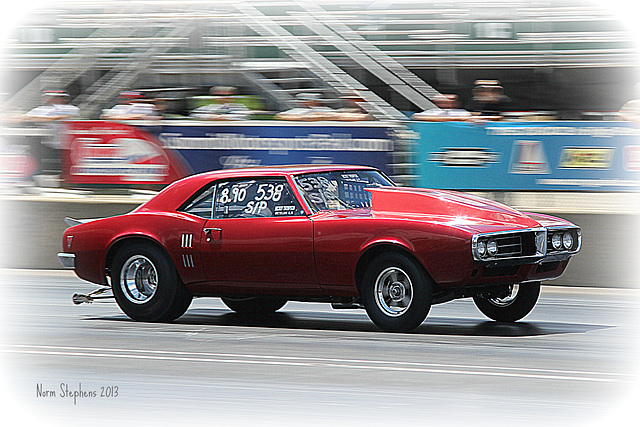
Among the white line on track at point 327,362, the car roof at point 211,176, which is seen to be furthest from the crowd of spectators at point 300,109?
the white line on track at point 327,362

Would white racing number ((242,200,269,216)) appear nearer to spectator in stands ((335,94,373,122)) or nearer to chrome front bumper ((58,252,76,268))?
chrome front bumper ((58,252,76,268))

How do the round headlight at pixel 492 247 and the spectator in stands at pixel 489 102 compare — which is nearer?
the round headlight at pixel 492 247

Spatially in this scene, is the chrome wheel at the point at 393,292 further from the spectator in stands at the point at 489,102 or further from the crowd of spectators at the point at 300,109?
the spectator in stands at the point at 489,102

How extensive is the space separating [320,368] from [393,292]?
133 cm

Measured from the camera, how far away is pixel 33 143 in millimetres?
14344

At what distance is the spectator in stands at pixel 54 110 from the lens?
14.9 metres

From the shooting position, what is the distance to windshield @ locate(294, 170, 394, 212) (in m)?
8.39

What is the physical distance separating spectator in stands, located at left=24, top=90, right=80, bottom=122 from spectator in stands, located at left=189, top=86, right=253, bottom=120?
2.08 m

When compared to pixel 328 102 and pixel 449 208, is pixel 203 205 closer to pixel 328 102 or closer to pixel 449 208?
pixel 449 208

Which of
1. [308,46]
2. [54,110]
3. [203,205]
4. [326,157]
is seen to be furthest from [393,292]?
[54,110]

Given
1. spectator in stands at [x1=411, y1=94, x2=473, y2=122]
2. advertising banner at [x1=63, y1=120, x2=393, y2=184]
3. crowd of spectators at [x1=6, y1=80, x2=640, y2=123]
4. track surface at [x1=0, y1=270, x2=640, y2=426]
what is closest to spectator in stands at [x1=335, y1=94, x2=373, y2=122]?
crowd of spectators at [x1=6, y1=80, x2=640, y2=123]

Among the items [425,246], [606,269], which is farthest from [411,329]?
[606,269]

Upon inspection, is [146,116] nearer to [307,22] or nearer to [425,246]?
[307,22]

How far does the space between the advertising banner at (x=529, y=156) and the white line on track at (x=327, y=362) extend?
568 cm
